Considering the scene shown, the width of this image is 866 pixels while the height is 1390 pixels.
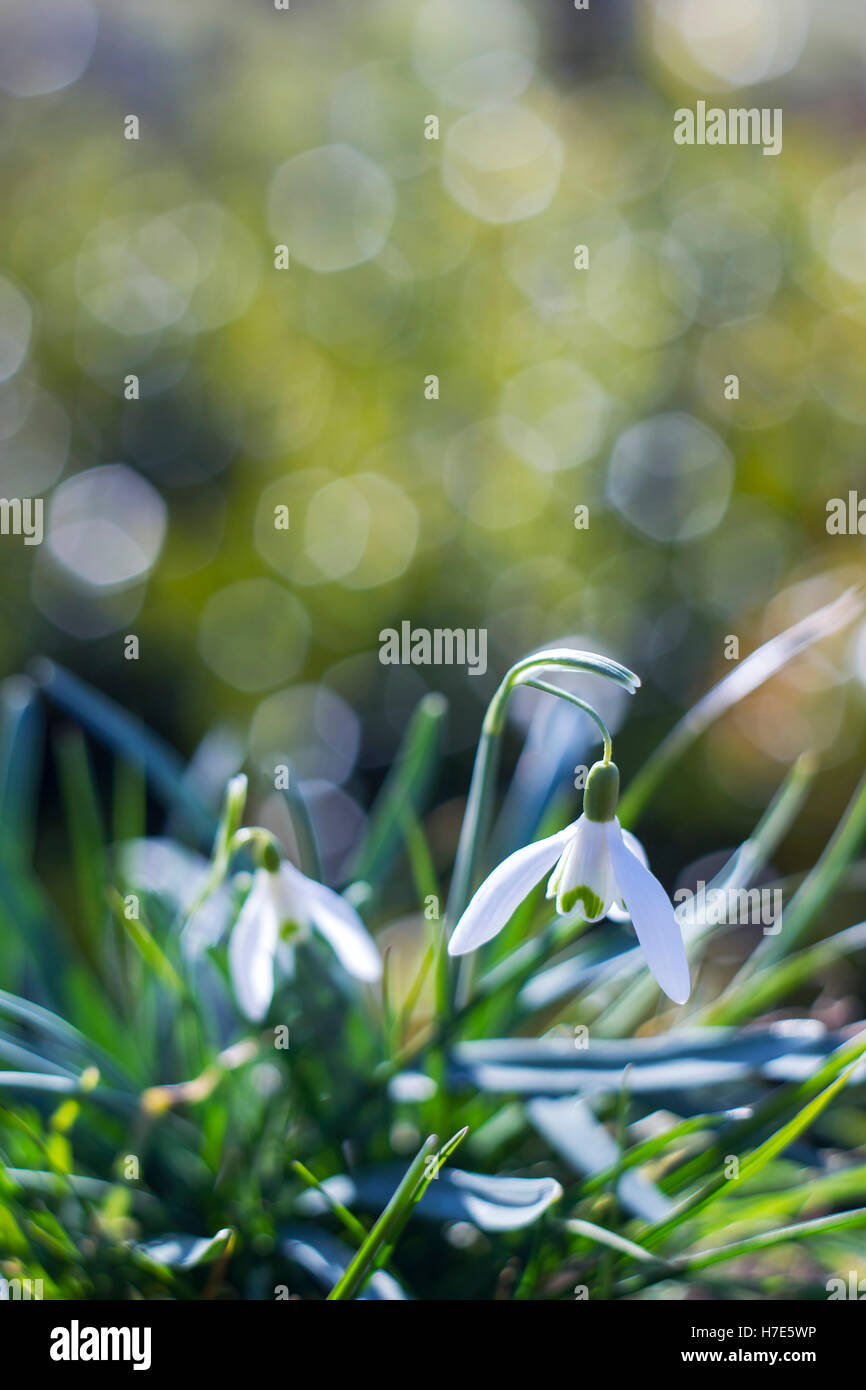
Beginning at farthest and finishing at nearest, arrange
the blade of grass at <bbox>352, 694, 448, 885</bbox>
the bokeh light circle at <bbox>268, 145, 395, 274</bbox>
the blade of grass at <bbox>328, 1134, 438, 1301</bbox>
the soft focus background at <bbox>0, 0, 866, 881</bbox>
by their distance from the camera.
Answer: the bokeh light circle at <bbox>268, 145, 395, 274</bbox> < the soft focus background at <bbox>0, 0, 866, 881</bbox> < the blade of grass at <bbox>352, 694, 448, 885</bbox> < the blade of grass at <bbox>328, 1134, 438, 1301</bbox>

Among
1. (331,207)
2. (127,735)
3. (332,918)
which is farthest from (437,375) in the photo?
(332,918)

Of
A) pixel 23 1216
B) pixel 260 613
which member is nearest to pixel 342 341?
pixel 260 613

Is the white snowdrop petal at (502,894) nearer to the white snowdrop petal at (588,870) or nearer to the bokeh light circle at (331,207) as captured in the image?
the white snowdrop petal at (588,870)

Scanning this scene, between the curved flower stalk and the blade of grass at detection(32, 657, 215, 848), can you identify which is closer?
the curved flower stalk

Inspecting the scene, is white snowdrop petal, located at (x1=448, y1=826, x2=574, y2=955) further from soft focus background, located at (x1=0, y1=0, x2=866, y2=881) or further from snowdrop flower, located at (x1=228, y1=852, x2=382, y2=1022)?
soft focus background, located at (x1=0, y1=0, x2=866, y2=881)

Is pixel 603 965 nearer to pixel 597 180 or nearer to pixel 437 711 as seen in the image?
pixel 437 711

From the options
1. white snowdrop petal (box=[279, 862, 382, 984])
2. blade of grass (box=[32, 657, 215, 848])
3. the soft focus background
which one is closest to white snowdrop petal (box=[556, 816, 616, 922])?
white snowdrop petal (box=[279, 862, 382, 984])

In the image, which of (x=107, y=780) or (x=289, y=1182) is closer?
(x=289, y=1182)
